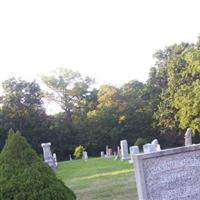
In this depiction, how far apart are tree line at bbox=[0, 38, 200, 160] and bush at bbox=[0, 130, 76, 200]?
1530 inches

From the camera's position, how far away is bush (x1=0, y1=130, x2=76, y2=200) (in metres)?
7.59

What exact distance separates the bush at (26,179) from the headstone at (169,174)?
1.21 metres

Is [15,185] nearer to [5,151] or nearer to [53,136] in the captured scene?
[5,151]

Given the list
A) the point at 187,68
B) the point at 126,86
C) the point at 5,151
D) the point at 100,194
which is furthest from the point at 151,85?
the point at 5,151

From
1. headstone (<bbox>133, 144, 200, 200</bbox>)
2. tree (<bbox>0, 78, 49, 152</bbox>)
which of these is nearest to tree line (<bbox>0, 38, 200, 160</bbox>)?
tree (<bbox>0, 78, 49, 152</bbox>)

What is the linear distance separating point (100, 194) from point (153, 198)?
512 cm

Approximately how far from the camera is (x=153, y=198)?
780 cm

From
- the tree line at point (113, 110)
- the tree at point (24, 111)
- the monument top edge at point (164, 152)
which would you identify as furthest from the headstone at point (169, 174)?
the tree at point (24, 111)

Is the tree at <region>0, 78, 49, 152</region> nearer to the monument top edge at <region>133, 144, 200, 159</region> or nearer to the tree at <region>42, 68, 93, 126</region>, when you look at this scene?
the tree at <region>42, 68, 93, 126</region>

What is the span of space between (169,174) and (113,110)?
158ft

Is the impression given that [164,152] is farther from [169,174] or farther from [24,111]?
[24,111]

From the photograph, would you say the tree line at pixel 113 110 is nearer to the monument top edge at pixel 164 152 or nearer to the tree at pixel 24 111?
the tree at pixel 24 111

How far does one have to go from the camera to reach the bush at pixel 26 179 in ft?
24.9

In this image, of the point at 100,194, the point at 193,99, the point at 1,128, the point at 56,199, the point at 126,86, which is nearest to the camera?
the point at 56,199
